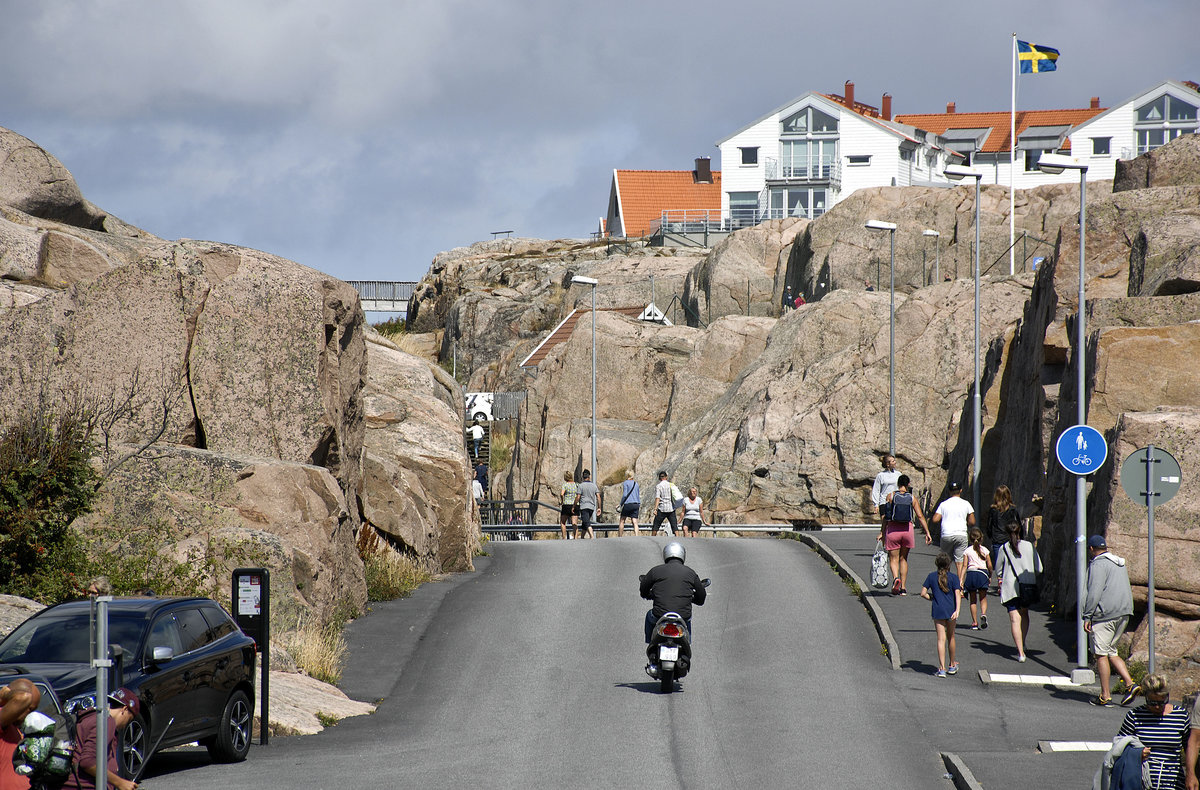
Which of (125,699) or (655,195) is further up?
(655,195)

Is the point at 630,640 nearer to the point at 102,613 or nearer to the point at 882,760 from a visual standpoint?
the point at 882,760

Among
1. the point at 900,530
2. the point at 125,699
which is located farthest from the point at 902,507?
the point at 125,699

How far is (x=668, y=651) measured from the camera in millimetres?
14461

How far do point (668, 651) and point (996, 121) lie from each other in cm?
7754

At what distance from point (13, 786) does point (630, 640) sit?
11.2 metres

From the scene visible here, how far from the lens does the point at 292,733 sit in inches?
515

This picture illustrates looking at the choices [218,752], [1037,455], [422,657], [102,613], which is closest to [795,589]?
[1037,455]

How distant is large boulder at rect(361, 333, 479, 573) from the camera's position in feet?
Answer: 74.3

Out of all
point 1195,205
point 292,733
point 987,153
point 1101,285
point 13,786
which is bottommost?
point 292,733

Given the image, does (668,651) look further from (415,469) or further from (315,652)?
(415,469)

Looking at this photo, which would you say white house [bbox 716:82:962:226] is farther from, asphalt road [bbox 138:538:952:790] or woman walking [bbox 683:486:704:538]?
A: asphalt road [bbox 138:538:952:790]

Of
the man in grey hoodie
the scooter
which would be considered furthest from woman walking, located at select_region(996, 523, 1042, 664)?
the scooter

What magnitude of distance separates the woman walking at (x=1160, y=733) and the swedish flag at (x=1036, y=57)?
141 ft

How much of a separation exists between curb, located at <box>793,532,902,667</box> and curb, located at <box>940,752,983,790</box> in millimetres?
5339
